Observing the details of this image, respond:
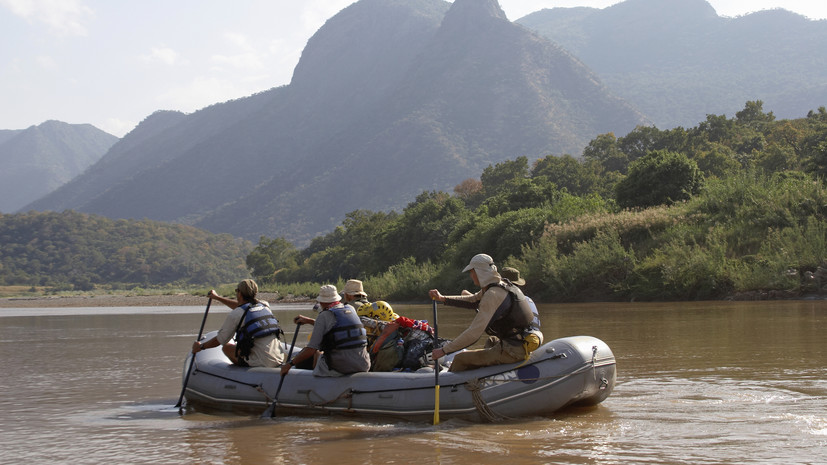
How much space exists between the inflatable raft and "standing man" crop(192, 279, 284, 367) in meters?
0.67

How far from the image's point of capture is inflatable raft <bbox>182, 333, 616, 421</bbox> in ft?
28.8

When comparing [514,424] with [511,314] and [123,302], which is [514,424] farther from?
[123,302]

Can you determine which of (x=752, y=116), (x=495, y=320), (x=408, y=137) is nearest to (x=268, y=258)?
(x=408, y=137)

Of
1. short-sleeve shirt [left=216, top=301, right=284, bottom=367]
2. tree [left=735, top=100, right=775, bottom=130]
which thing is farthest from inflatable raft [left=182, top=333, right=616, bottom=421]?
tree [left=735, top=100, right=775, bottom=130]

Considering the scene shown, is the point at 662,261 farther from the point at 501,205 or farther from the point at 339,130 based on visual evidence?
the point at 339,130

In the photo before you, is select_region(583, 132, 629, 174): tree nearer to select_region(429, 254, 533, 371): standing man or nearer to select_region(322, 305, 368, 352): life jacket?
select_region(322, 305, 368, 352): life jacket

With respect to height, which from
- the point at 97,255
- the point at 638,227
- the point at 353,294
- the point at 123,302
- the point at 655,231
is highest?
the point at 97,255

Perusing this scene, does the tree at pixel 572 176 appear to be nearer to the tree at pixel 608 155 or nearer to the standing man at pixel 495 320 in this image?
the tree at pixel 608 155

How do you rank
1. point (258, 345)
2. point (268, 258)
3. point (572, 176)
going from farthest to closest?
1. point (268, 258)
2. point (572, 176)
3. point (258, 345)

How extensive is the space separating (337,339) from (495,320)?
1.97 meters

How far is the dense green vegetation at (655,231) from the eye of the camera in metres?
27.8

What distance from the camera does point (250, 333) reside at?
10.5 m

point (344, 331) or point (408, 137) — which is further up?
point (408, 137)

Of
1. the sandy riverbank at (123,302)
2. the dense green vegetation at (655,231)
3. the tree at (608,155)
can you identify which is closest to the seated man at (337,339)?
the dense green vegetation at (655,231)
